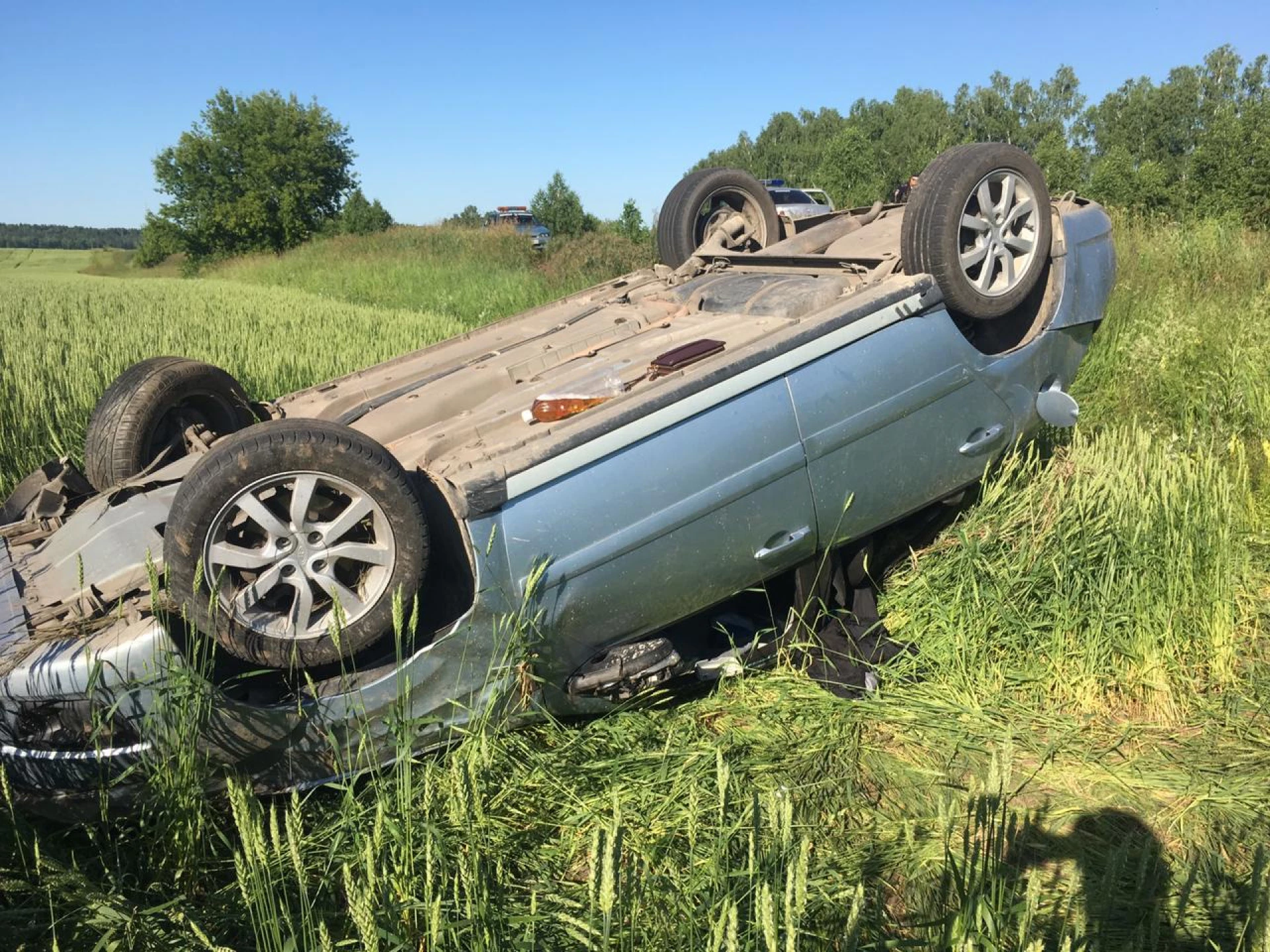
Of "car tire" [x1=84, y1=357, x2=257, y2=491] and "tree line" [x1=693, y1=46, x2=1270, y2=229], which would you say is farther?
"tree line" [x1=693, y1=46, x2=1270, y2=229]

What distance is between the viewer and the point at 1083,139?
57625 millimetres

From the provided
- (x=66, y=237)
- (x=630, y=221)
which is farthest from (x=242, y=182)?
(x=630, y=221)

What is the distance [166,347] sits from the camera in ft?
27.7

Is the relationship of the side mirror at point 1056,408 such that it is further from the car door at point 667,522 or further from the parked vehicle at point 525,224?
the parked vehicle at point 525,224

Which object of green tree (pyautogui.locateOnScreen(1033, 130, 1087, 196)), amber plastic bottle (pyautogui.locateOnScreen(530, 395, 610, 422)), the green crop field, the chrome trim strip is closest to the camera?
the green crop field

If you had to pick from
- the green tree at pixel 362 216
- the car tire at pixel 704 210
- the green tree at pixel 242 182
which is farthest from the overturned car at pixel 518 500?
the green tree at pixel 242 182

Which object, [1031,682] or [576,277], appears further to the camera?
[576,277]

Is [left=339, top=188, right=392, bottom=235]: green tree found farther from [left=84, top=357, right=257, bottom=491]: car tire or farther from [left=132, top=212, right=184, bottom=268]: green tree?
[left=84, top=357, right=257, bottom=491]: car tire

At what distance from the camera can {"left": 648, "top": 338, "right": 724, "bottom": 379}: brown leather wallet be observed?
3400mm

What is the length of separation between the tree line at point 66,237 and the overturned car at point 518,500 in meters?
59.3

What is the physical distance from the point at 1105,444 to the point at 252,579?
14.1 feet

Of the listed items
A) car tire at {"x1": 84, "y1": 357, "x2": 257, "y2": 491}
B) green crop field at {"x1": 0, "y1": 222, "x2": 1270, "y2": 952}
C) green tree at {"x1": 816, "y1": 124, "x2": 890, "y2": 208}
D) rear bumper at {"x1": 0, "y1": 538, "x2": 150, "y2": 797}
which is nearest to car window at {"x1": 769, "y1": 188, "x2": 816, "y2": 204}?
green tree at {"x1": 816, "y1": 124, "x2": 890, "y2": 208}

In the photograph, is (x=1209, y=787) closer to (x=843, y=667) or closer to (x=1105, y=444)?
(x=843, y=667)

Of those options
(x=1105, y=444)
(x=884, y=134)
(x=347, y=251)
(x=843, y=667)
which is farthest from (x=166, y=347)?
(x=884, y=134)
